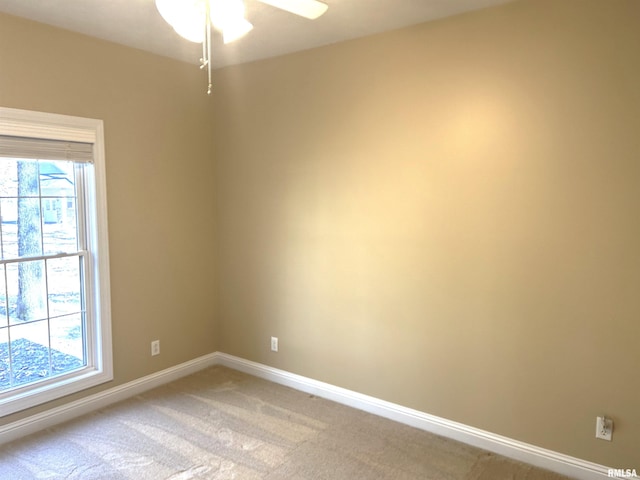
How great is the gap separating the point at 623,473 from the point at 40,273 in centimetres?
345

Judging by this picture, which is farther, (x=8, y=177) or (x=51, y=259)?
(x=51, y=259)

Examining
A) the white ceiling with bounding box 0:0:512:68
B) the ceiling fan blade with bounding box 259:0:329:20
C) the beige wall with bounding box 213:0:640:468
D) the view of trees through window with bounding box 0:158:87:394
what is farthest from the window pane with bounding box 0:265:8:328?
the ceiling fan blade with bounding box 259:0:329:20

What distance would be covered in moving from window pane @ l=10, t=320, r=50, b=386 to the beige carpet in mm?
366

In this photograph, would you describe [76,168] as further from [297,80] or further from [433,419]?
[433,419]

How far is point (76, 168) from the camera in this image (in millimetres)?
3039

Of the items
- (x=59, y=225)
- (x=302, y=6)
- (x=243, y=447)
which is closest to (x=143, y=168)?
(x=59, y=225)

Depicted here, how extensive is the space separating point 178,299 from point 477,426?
2.34 metres

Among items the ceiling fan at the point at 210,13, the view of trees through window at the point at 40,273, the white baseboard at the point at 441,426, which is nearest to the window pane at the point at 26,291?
the view of trees through window at the point at 40,273

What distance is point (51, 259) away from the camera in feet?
9.75

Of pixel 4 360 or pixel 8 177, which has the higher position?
pixel 8 177

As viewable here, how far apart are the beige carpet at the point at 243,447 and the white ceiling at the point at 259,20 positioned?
96.9 inches

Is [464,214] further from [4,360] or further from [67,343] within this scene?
[4,360]

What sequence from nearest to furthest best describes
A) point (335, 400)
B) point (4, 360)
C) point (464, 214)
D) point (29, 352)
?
1. point (464, 214)
2. point (4, 360)
3. point (29, 352)
4. point (335, 400)

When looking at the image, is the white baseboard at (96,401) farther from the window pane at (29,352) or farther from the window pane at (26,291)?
the window pane at (26,291)
